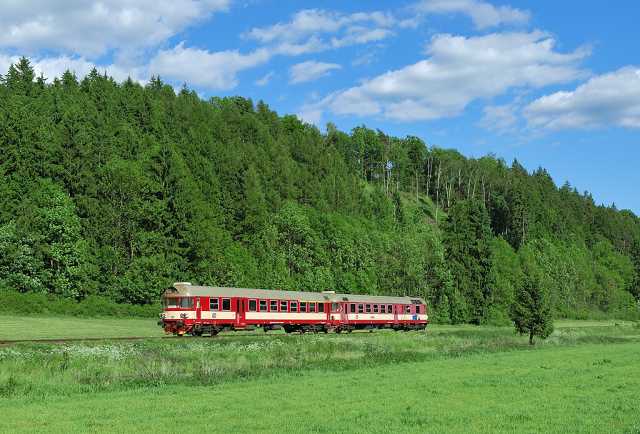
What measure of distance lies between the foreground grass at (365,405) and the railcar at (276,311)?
21049 mm

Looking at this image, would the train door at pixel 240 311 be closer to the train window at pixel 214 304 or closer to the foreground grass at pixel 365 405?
the train window at pixel 214 304

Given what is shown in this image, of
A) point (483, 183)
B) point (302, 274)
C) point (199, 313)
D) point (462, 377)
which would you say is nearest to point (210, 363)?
point (462, 377)

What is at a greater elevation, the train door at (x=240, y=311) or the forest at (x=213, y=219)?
the forest at (x=213, y=219)

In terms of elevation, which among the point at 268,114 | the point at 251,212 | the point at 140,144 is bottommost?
the point at 251,212

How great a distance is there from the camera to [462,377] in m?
26.7

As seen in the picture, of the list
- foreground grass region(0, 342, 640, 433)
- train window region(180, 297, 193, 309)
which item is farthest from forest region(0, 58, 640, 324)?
foreground grass region(0, 342, 640, 433)

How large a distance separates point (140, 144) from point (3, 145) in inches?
930

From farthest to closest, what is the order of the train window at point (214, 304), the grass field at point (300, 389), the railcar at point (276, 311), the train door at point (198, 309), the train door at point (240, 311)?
the train door at point (240, 311)
the train window at point (214, 304)
the railcar at point (276, 311)
the train door at point (198, 309)
the grass field at point (300, 389)

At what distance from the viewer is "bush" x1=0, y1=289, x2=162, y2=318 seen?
59.7m

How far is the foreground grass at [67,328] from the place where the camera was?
140 ft

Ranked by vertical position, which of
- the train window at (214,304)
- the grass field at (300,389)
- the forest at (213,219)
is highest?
the forest at (213,219)

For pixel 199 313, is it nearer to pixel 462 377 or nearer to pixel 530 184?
pixel 462 377

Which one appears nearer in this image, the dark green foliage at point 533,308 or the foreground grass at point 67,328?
the foreground grass at point 67,328

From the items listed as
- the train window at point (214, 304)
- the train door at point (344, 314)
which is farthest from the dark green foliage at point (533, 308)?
the train window at point (214, 304)
